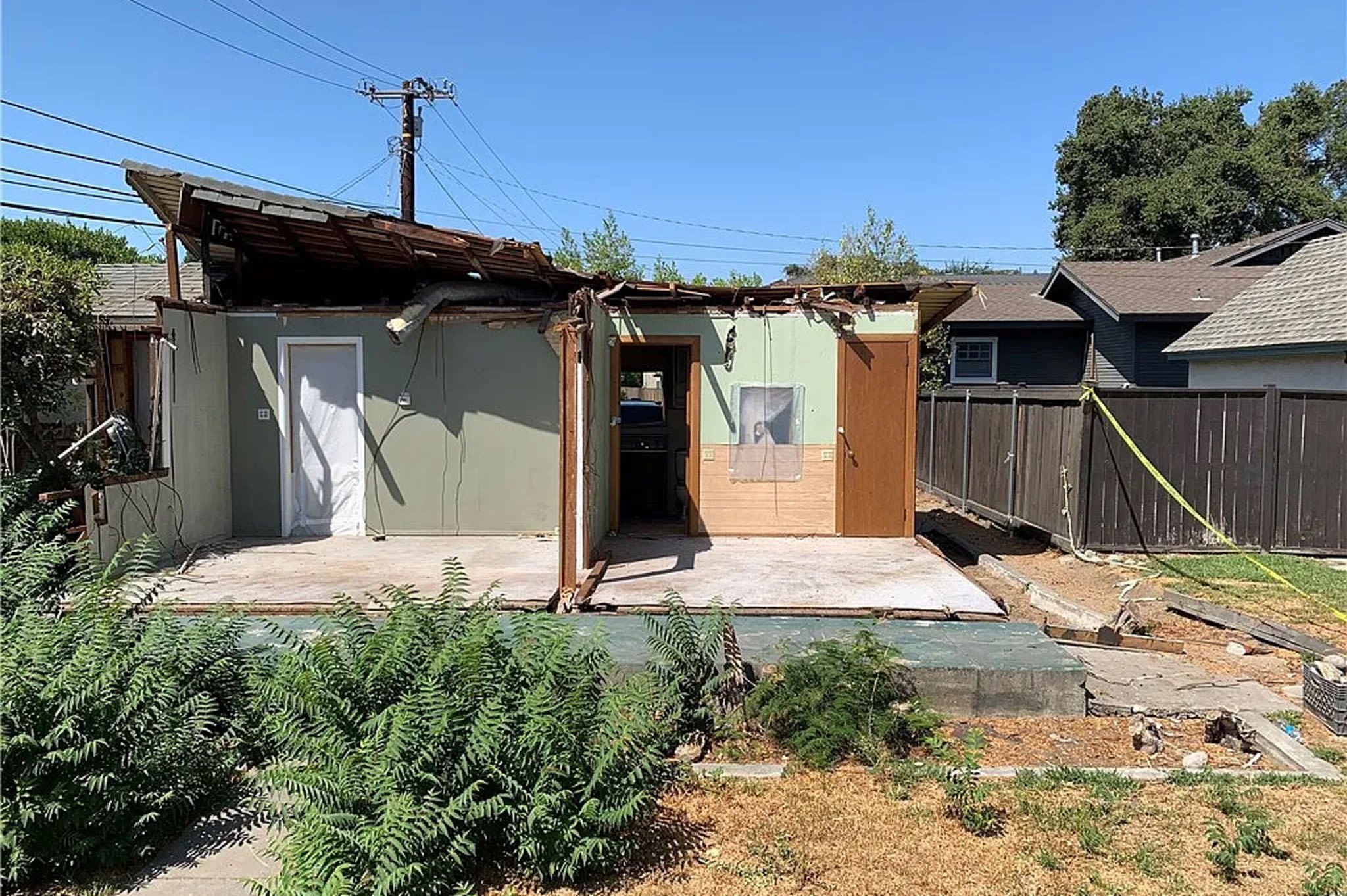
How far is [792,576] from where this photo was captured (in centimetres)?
719

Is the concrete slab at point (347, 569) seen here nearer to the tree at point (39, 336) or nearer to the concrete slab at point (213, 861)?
the tree at point (39, 336)

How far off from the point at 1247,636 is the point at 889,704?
11.5ft

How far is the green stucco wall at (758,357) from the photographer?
909cm

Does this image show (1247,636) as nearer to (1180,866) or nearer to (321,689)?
(1180,866)

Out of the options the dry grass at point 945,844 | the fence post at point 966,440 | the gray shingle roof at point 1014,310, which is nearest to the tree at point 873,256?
the gray shingle roof at point 1014,310

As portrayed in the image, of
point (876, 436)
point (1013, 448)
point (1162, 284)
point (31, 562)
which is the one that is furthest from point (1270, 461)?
point (1162, 284)

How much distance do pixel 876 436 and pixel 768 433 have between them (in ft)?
3.83

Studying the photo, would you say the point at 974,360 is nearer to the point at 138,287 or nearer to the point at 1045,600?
the point at 1045,600

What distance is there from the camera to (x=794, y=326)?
9102 mm

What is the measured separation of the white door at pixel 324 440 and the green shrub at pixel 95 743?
18.5 feet

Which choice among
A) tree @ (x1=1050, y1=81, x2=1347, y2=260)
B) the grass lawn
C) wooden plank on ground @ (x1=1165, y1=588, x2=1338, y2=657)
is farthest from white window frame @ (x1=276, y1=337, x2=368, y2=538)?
tree @ (x1=1050, y1=81, x2=1347, y2=260)

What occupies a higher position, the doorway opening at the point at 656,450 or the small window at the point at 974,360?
the small window at the point at 974,360

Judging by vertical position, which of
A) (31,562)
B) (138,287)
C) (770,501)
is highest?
(138,287)

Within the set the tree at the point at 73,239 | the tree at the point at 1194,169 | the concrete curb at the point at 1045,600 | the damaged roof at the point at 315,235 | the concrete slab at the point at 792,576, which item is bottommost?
the concrete curb at the point at 1045,600
